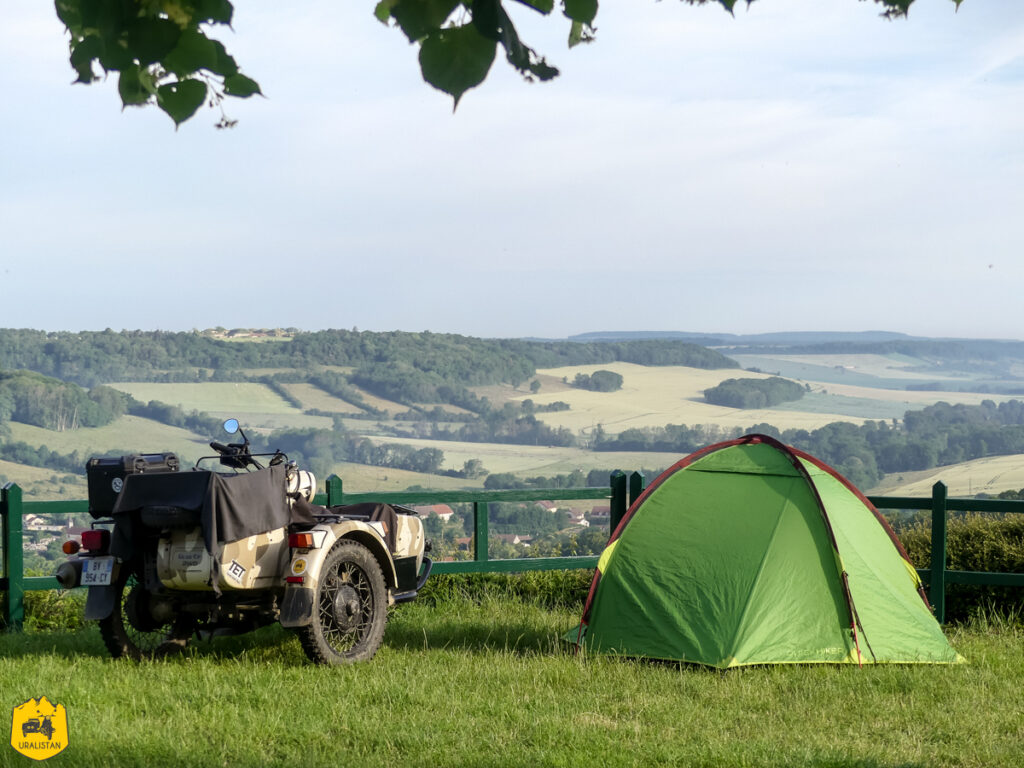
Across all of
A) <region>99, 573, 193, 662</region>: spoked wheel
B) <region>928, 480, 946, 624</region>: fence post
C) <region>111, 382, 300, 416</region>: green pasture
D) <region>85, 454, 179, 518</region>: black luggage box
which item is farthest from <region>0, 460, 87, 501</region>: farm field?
<region>928, 480, 946, 624</region>: fence post

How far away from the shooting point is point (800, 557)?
8047 mm

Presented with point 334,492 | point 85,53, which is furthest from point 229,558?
point 85,53

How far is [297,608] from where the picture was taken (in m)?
7.22

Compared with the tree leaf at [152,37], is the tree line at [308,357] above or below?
below

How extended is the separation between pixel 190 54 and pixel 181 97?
6.8 inches

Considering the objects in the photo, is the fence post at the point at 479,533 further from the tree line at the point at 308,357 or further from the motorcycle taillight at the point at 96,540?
the tree line at the point at 308,357

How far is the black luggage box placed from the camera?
7727 mm

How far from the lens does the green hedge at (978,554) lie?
33.7 feet

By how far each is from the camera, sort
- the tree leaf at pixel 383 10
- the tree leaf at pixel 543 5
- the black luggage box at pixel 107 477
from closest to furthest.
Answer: the tree leaf at pixel 383 10
the tree leaf at pixel 543 5
the black luggage box at pixel 107 477

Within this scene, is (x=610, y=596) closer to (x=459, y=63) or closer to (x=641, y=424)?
(x=459, y=63)

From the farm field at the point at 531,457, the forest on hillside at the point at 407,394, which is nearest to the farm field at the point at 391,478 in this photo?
the forest on hillside at the point at 407,394

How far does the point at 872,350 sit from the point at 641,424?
219 feet

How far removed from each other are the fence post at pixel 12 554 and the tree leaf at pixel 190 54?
24.7 ft

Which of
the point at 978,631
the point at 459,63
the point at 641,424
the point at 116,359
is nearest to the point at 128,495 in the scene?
the point at 459,63
